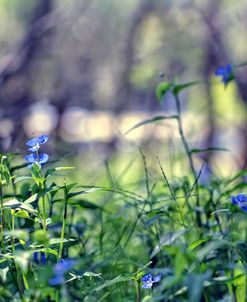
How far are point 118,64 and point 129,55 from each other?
111 centimetres

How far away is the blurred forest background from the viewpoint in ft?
21.0

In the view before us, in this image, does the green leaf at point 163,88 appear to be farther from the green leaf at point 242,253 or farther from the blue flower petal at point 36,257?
the green leaf at point 242,253

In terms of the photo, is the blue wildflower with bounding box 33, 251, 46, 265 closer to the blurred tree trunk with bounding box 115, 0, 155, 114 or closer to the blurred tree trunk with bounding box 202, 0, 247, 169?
the blurred tree trunk with bounding box 202, 0, 247, 169

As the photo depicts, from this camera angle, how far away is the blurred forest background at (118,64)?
6.39 metres

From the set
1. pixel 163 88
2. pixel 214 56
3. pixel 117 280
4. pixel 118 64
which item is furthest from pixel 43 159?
pixel 118 64

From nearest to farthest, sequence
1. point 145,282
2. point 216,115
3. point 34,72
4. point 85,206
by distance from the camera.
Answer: point 145,282
point 85,206
point 216,115
point 34,72

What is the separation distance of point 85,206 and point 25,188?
0.13 m

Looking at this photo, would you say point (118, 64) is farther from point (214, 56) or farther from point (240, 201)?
point (240, 201)

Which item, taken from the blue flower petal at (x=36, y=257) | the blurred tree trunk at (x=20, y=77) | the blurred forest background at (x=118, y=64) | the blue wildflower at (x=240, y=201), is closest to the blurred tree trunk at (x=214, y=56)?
the blurred forest background at (x=118, y=64)

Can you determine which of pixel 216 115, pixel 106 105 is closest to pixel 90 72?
pixel 106 105

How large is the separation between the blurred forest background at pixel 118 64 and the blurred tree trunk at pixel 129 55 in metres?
0.01

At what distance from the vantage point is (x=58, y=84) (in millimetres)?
7676

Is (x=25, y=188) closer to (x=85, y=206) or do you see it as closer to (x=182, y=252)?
(x=85, y=206)

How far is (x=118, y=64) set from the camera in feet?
27.4
